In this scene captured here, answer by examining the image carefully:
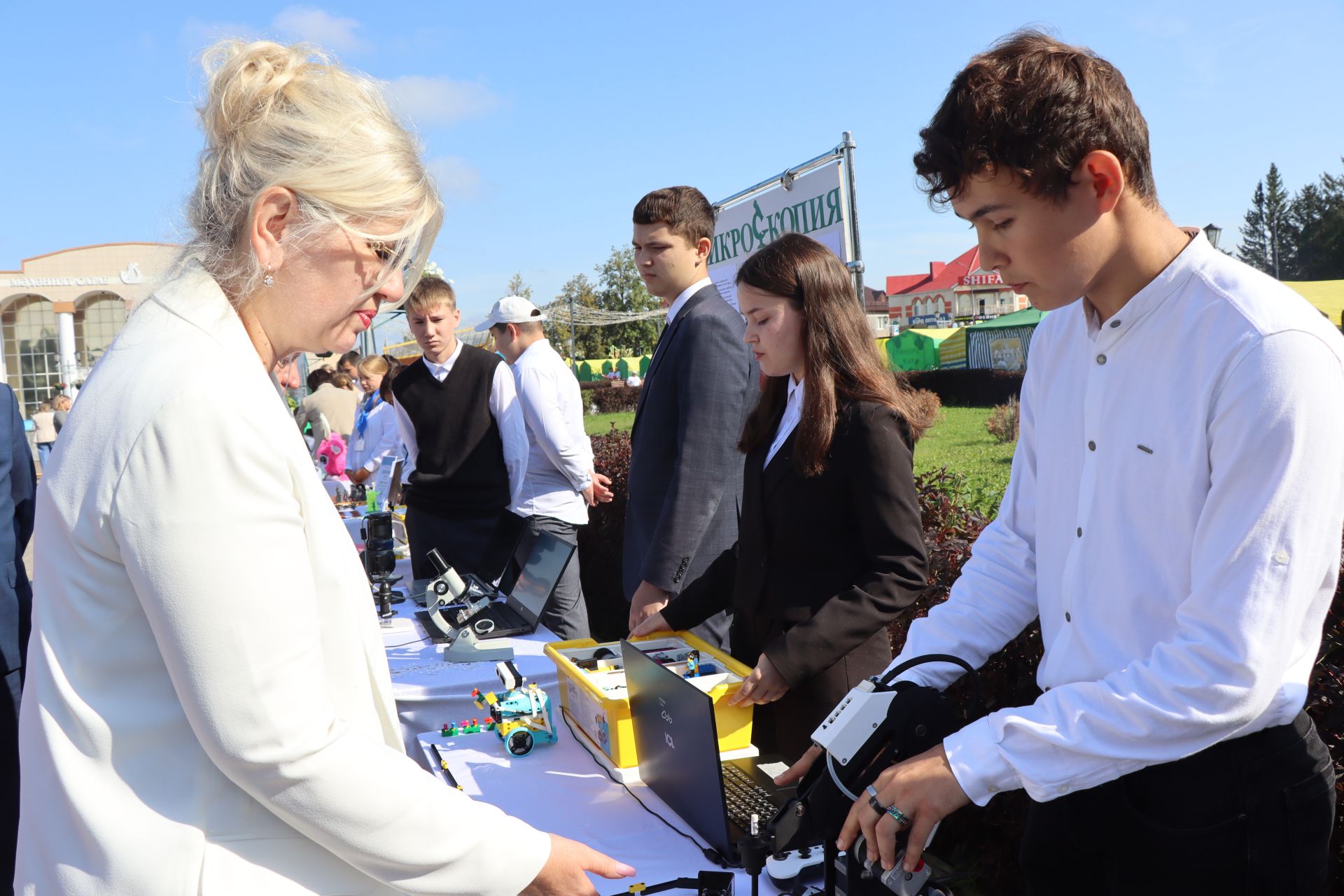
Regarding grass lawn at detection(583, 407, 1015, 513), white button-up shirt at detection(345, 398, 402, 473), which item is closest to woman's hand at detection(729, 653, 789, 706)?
grass lawn at detection(583, 407, 1015, 513)

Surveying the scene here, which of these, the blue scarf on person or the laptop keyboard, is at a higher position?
the blue scarf on person

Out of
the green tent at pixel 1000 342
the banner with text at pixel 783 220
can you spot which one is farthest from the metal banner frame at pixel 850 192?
the green tent at pixel 1000 342

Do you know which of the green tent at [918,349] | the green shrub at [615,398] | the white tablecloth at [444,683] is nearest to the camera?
the white tablecloth at [444,683]

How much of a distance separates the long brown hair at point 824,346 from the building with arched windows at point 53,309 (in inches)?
2098

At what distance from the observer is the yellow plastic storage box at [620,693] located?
199 cm

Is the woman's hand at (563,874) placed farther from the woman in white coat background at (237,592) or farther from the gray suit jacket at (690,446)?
the gray suit jacket at (690,446)

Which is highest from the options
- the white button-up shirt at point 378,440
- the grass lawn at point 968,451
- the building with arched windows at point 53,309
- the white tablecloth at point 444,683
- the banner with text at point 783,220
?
the building with arched windows at point 53,309

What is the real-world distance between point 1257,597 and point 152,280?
1445 mm

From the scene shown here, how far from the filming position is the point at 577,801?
6.37 ft

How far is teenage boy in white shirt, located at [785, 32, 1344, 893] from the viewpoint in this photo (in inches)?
44.7

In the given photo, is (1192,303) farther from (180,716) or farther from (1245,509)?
(180,716)

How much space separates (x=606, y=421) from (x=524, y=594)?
24688 millimetres

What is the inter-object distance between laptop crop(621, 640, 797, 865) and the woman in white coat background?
44 cm

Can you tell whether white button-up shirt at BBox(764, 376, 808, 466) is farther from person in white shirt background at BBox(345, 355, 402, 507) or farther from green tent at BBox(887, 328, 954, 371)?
green tent at BBox(887, 328, 954, 371)
